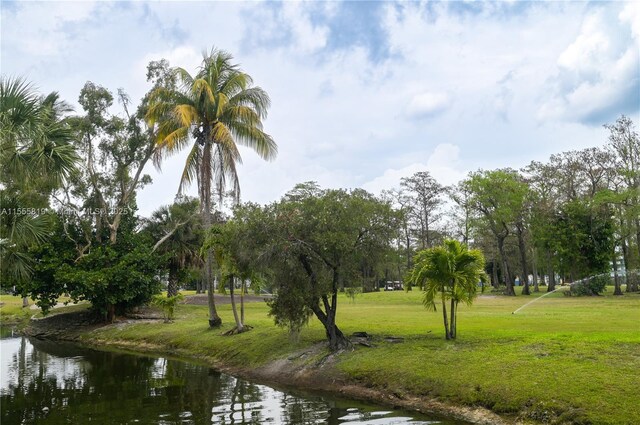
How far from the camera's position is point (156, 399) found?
15.5 m

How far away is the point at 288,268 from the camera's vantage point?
18.2 m

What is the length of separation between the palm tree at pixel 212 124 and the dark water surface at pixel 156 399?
7.51m

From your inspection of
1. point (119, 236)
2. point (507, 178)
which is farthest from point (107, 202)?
point (507, 178)

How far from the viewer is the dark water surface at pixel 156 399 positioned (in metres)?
13.0

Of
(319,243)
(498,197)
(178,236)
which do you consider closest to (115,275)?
(178,236)

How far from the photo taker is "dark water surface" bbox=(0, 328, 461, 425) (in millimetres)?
13031

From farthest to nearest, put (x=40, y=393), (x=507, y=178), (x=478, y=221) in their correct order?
(x=478, y=221), (x=507, y=178), (x=40, y=393)

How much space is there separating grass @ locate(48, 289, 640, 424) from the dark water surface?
141 centimetres

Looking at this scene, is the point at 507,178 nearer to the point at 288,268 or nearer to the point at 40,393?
the point at 288,268

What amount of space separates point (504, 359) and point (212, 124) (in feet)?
62.4

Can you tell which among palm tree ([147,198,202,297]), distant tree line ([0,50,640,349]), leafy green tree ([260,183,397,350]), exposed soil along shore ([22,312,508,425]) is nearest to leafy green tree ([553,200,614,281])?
distant tree line ([0,50,640,349])

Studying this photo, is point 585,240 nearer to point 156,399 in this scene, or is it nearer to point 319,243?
point 319,243

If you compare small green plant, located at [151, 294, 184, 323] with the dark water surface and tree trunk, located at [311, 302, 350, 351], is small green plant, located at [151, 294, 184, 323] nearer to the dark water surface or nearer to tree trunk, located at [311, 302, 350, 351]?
the dark water surface

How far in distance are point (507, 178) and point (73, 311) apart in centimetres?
4237
